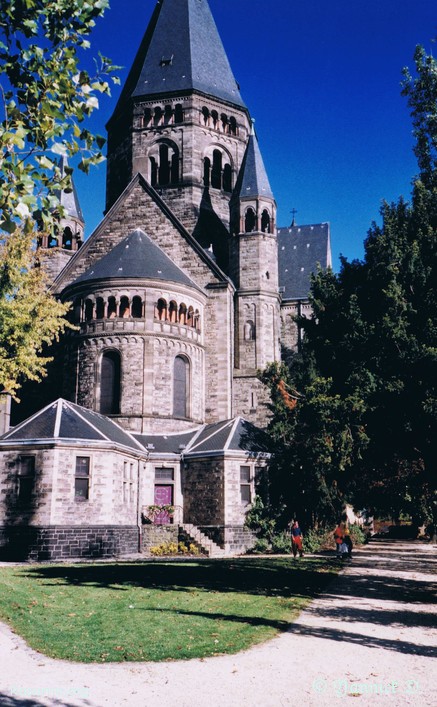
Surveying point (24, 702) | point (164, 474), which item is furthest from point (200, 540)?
point (24, 702)

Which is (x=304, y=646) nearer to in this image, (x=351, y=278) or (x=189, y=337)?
(x=351, y=278)

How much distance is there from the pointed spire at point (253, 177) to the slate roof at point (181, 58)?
766 cm

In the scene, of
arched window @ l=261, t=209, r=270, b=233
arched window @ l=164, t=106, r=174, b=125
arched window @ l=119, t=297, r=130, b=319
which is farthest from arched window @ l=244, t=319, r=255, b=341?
arched window @ l=164, t=106, r=174, b=125

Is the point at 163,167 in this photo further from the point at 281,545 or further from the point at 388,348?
the point at 388,348

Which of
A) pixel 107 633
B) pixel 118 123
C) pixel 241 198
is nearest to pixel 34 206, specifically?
pixel 107 633

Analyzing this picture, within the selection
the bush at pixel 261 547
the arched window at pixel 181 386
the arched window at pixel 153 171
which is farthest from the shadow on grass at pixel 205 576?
the arched window at pixel 153 171

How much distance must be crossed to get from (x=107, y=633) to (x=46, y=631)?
1.08 m

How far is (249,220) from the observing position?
1726 inches

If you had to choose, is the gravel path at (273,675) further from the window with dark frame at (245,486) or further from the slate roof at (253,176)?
the slate roof at (253,176)

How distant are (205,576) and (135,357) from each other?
707 inches

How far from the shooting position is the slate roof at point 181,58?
51.2 meters

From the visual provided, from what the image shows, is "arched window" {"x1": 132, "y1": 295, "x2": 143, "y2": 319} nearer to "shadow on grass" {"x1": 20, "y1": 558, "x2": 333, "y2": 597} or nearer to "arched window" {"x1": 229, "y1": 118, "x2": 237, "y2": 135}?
"shadow on grass" {"x1": 20, "y1": 558, "x2": 333, "y2": 597}

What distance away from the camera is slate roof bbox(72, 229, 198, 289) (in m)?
38.3

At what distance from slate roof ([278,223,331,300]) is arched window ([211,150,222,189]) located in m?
10.6
